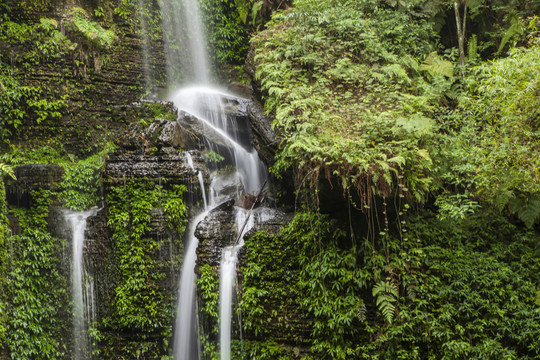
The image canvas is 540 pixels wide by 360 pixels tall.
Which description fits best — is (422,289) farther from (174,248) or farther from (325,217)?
(174,248)

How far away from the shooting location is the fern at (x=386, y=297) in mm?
6844

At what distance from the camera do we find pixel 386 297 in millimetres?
6938

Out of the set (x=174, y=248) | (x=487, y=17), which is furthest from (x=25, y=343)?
(x=487, y=17)

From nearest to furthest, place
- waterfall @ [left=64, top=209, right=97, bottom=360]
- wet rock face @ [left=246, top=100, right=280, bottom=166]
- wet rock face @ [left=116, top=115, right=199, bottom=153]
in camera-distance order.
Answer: waterfall @ [left=64, top=209, right=97, bottom=360]
wet rock face @ [left=246, top=100, right=280, bottom=166]
wet rock face @ [left=116, top=115, right=199, bottom=153]

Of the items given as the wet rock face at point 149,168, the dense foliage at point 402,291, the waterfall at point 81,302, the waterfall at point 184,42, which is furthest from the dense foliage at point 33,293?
the waterfall at point 184,42

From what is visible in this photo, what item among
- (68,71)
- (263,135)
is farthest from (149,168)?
(68,71)

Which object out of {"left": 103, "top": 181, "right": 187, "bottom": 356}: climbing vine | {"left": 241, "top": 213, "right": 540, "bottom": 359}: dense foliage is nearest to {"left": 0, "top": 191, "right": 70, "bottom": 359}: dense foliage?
{"left": 103, "top": 181, "right": 187, "bottom": 356}: climbing vine

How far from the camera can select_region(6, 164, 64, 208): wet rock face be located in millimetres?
10211

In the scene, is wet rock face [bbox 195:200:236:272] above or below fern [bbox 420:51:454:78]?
below

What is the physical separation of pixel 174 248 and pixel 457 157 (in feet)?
19.7

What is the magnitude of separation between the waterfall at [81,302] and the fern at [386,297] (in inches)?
241

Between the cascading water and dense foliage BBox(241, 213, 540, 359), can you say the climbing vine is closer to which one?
the cascading water

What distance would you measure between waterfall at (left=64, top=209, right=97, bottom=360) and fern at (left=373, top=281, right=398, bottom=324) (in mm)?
6118

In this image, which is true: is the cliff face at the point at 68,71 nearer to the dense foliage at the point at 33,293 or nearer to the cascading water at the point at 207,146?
the cascading water at the point at 207,146
